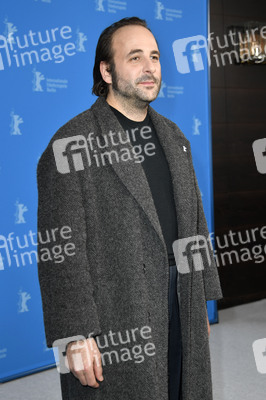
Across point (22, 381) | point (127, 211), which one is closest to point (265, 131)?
point (22, 381)

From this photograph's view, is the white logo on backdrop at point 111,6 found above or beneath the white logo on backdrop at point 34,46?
above

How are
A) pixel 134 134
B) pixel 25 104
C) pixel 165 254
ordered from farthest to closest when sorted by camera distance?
pixel 25 104
pixel 134 134
pixel 165 254

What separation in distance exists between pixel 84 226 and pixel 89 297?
0.19m

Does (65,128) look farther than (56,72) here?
No

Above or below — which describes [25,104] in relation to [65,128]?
above

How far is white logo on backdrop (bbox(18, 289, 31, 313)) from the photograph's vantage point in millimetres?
2711

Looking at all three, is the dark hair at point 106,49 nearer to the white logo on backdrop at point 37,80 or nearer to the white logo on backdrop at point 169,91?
the white logo on backdrop at point 37,80

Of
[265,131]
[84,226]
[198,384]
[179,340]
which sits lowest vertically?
[198,384]

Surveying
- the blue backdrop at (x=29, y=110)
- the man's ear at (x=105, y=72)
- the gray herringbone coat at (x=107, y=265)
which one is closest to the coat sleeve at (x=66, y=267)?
the gray herringbone coat at (x=107, y=265)

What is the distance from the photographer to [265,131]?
4.20m

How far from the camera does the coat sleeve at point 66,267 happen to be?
1.22 meters

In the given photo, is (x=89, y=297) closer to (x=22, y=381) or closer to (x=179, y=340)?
(x=179, y=340)

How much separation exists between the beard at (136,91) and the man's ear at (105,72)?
51 mm

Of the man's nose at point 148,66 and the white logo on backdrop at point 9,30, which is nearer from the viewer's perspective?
the man's nose at point 148,66
